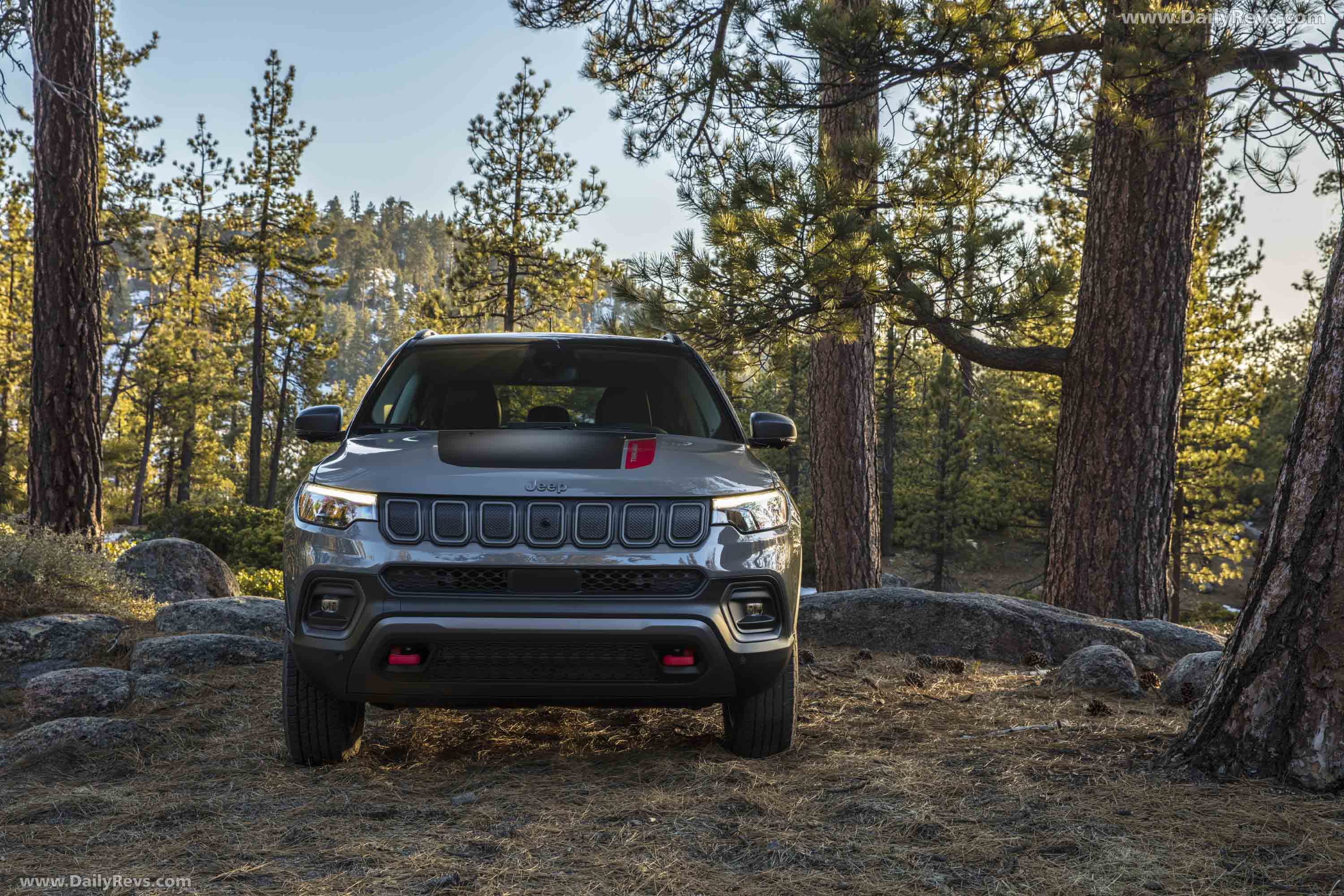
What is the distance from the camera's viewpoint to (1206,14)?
5848 mm

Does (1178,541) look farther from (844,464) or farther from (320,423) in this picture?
(320,423)

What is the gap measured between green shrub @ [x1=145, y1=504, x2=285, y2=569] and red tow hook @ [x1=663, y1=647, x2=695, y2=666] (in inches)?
715

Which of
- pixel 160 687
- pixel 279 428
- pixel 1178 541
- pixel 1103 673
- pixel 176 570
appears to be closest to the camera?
pixel 160 687

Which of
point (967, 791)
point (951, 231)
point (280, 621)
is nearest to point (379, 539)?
point (967, 791)

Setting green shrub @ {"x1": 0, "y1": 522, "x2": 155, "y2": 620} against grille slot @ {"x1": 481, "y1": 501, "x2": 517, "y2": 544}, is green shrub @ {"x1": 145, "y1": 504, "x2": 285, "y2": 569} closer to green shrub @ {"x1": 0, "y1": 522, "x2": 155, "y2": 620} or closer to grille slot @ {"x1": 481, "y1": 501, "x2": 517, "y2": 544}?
green shrub @ {"x1": 0, "y1": 522, "x2": 155, "y2": 620}

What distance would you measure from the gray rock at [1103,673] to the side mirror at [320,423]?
4483 millimetres

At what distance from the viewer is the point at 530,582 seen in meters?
3.71

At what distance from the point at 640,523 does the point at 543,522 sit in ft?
1.20

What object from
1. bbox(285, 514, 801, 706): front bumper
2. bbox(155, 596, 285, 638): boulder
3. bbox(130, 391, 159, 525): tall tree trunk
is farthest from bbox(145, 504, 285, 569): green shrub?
bbox(285, 514, 801, 706): front bumper

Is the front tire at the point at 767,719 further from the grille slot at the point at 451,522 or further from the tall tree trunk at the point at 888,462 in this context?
the tall tree trunk at the point at 888,462

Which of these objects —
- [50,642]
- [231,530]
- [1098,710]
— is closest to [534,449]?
[1098,710]

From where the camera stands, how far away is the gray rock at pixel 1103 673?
19.6 feet

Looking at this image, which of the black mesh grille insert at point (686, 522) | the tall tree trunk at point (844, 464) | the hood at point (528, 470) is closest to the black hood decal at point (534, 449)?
the hood at point (528, 470)

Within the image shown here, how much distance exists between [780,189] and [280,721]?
4.78 metres
